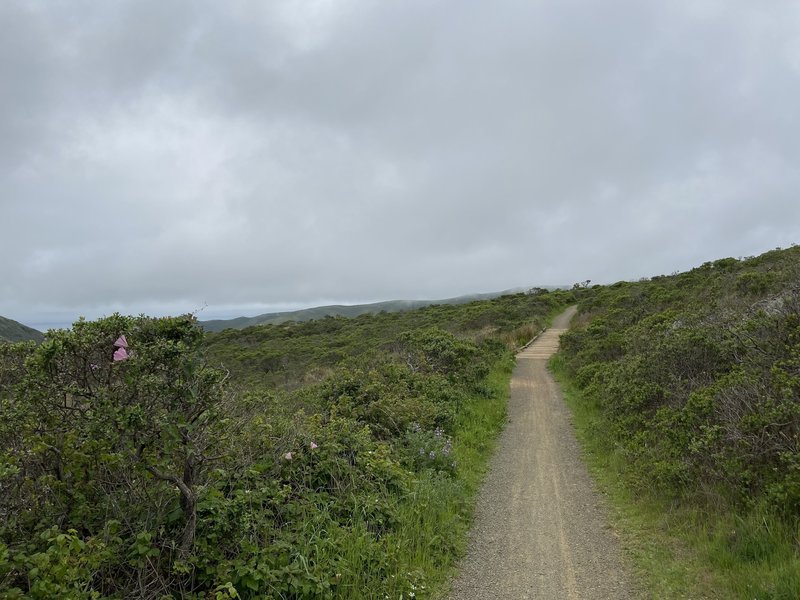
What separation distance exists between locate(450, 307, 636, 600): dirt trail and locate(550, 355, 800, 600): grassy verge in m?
0.24

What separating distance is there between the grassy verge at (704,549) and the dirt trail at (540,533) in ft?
0.79

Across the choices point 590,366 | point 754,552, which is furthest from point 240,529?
point 590,366

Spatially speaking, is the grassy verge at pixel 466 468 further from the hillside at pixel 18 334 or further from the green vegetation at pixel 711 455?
the hillside at pixel 18 334

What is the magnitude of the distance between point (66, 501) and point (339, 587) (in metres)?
2.15

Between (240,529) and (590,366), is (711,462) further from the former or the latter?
(590,366)

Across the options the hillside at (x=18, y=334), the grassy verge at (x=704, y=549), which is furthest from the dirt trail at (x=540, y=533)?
the hillside at (x=18, y=334)

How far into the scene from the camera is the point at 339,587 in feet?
12.2

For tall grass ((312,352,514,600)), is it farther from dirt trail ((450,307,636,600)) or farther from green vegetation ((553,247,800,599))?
green vegetation ((553,247,800,599))

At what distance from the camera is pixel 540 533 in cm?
496

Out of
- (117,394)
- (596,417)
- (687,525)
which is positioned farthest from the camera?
(596,417)

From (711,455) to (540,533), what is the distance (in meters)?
1.93

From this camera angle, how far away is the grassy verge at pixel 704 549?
3447 millimetres

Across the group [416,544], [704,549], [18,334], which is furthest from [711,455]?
[18,334]

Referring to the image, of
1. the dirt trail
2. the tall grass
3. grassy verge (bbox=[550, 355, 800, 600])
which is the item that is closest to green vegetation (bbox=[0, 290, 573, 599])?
the tall grass
